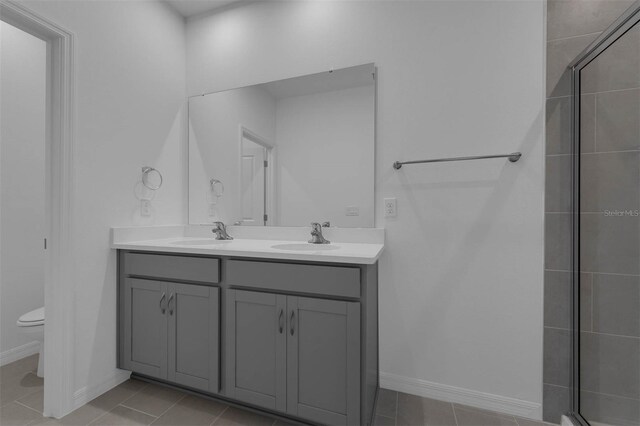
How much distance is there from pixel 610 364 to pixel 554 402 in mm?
340

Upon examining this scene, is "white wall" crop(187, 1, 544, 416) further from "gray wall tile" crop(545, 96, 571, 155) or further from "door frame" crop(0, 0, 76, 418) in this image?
"door frame" crop(0, 0, 76, 418)

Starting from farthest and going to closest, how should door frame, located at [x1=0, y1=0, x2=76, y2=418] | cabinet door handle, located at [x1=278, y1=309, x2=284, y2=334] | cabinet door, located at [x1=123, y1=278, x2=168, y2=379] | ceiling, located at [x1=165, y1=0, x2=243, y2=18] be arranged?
ceiling, located at [x1=165, y1=0, x2=243, y2=18] < cabinet door, located at [x1=123, y1=278, x2=168, y2=379] < door frame, located at [x1=0, y1=0, x2=76, y2=418] < cabinet door handle, located at [x1=278, y1=309, x2=284, y2=334]

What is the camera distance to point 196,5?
220cm

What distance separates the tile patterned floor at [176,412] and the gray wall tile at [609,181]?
1144mm

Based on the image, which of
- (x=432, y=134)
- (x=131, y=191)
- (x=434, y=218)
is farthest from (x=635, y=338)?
(x=131, y=191)

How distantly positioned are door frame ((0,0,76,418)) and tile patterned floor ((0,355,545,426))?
4.7 inches

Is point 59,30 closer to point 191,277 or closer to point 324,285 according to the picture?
point 191,277

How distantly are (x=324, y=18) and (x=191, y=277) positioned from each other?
181 centimetres

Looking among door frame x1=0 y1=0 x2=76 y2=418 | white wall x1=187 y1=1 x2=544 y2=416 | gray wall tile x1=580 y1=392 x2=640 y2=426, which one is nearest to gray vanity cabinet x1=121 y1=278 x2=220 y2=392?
door frame x1=0 y1=0 x2=76 y2=418

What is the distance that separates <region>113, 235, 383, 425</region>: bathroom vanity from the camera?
130cm

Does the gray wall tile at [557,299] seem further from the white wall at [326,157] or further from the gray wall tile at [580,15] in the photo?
the gray wall tile at [580,15]

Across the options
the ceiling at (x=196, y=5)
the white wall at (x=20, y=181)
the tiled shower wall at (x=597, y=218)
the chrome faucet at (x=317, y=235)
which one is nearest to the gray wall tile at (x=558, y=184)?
the tiled shower wall at (x=597, y=218)

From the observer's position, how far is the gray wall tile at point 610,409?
128 centimetres

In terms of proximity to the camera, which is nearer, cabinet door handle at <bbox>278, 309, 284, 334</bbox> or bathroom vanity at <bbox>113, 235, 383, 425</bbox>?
bathroom vanity at <bbox>113, 235, 383, 425</bbox>
